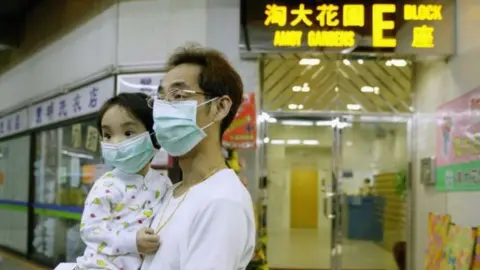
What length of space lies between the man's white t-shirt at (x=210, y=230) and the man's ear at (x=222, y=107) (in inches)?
5.4

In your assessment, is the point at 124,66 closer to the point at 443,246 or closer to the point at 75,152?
the point at 75,152

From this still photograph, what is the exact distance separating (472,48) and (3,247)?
22.8 feet

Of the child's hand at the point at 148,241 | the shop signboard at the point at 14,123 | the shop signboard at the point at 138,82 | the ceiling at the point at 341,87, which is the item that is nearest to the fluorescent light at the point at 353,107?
the ceiling at the point at 341,87

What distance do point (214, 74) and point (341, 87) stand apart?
4514 millimetres

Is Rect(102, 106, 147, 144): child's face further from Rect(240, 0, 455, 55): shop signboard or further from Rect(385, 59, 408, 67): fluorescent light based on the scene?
Rect(385, 59, 408, 67): fluorescent light

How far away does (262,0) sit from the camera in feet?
16.0

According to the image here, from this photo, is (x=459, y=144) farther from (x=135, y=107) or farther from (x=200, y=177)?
(x=200, y=177)

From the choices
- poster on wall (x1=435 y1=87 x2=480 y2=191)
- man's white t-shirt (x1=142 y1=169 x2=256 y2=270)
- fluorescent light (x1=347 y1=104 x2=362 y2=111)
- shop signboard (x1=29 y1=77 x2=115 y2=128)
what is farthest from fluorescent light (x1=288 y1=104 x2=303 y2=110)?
man's white t-shirt (x1=142 y1=169 x2=256 y2=270)

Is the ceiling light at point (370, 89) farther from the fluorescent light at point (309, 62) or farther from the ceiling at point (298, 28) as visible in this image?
the ceiling at point (298, 28)

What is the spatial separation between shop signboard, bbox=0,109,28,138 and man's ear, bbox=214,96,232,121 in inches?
265

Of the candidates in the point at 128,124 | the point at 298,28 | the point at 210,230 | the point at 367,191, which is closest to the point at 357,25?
the point at 298,28

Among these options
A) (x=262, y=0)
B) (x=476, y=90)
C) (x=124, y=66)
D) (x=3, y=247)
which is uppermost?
(x=262, y=0)

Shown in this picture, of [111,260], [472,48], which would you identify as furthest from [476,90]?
[111,260]

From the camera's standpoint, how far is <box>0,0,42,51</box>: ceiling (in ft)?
24.6
